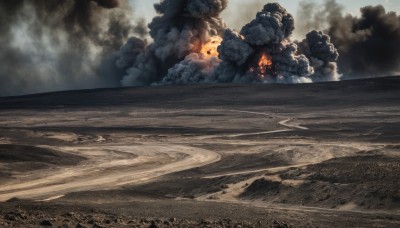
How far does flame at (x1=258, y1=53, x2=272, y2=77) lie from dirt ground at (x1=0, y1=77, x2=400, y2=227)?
2418 cm

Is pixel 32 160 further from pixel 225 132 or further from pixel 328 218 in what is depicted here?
pixel 225 132

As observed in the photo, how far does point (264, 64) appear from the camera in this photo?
398ft

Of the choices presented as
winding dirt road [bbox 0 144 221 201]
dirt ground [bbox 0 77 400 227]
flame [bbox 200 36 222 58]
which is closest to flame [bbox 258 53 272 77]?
flame [bbox 200 36 222 58]

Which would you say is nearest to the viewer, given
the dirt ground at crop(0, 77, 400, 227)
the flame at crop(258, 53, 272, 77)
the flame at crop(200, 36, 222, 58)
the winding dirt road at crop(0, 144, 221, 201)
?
the dirt ground at crop(0, 77, 400, 227)

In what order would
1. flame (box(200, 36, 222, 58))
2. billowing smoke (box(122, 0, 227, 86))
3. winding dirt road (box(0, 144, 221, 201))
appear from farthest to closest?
flame (box(200, 36, 222, 58)), billowing smoke (box(122, 0, 227, 86)), winding dirt road (box(0, 144, 221, 201))

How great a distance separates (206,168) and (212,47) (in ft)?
303

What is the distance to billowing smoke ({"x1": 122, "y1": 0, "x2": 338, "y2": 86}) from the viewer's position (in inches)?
4545

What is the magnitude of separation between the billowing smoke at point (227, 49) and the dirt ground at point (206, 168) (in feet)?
75.7

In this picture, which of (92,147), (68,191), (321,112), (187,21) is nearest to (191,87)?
(187,21)

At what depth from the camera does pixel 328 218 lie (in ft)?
73.9

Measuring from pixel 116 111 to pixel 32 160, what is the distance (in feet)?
195

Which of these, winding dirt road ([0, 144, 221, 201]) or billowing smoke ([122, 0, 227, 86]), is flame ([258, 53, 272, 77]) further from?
winding dirt road ([0, 144, 221, 201])

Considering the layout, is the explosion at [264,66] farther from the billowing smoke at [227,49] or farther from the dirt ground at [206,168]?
the dirt ground at [206,168]

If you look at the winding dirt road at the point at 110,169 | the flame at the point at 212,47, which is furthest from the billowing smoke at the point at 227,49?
the winding dirt road at the point at 110,169
